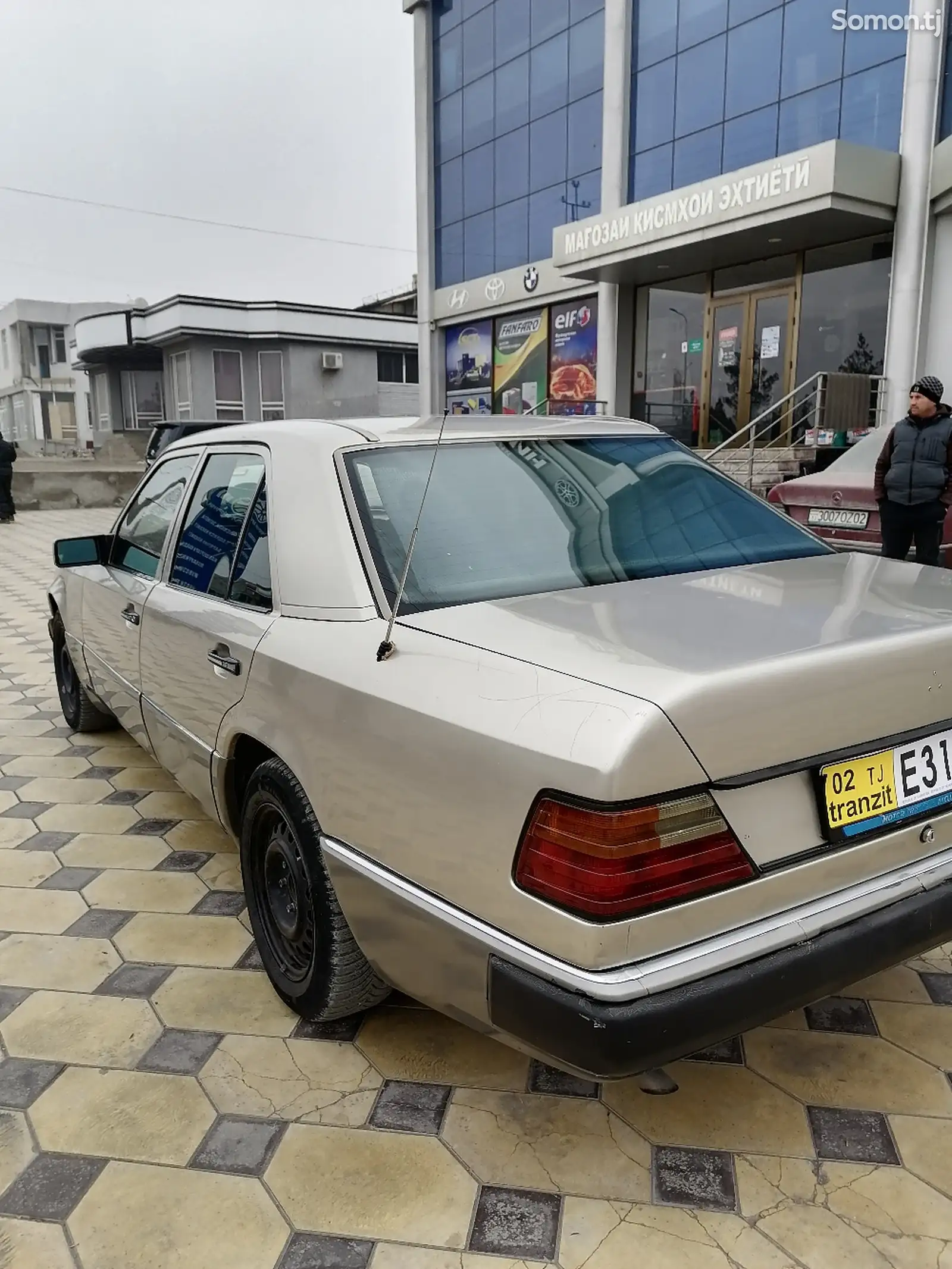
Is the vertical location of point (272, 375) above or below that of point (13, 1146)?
above

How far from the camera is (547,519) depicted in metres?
2.54

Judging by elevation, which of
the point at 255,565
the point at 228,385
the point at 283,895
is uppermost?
the point at 228,385

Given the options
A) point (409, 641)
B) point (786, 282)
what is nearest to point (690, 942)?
point (409, 641)

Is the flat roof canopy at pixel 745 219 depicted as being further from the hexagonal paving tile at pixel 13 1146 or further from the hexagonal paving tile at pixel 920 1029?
the hexagonal paving tile at pixel 13 1146

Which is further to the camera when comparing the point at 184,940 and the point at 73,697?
the point at 73,697

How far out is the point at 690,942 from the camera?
1.63 metres

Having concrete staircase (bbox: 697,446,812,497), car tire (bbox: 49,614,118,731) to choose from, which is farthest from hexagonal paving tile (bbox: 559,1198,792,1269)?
concrete staircase (bbox: 697,446,812,497)

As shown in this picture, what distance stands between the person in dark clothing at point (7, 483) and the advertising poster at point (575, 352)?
11.1 metres

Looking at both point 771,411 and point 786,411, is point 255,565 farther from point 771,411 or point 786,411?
point 786,411

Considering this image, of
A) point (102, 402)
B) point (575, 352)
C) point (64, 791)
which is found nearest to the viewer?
point (64, 791)

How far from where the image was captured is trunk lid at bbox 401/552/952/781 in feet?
5.27

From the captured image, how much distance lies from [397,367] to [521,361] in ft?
48.0

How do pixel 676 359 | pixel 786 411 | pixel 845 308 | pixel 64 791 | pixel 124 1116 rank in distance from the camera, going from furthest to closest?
1. pixel 676 359
2. pixel 786 411
3. pixel 845 308
4. pixel 64 791
5. pixel 124 1116
